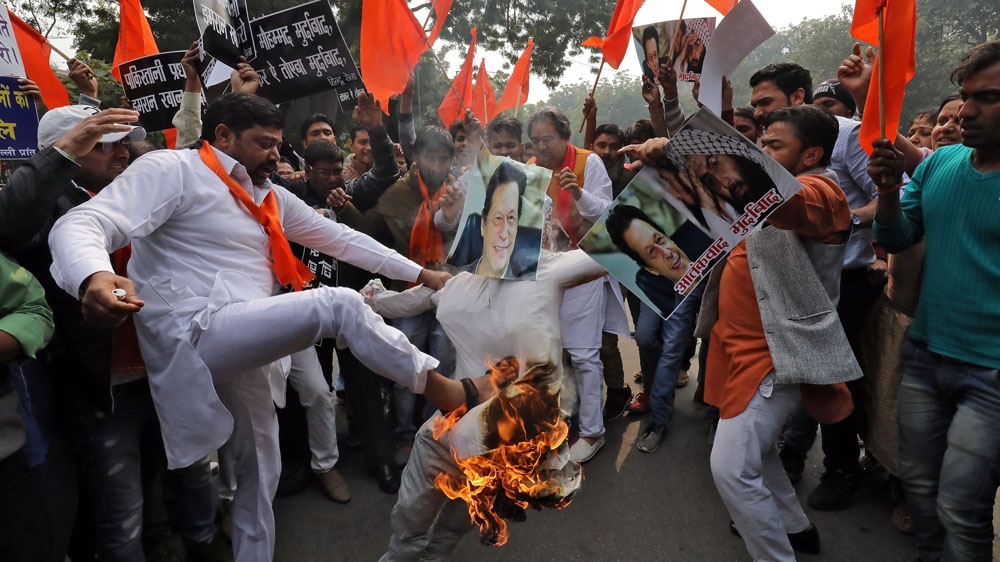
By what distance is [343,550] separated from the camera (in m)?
3.26

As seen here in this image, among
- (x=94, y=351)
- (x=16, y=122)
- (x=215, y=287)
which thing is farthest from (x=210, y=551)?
(x=16, y=122)

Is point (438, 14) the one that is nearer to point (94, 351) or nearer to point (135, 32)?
point (135, 32)

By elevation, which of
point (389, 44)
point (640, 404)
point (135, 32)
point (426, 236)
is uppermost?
point (135, 32)

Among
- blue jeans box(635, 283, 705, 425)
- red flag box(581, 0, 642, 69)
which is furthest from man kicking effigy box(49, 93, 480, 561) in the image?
red flag box(581, 0, 642, 69)

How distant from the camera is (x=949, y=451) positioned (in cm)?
238

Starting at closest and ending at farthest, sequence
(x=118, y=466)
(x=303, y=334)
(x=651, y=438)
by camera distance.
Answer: (x=303, y=334)
(x=118, y=466)
(x=651, y=438)

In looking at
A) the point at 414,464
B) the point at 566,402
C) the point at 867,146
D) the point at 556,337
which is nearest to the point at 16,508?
the point at 414,464

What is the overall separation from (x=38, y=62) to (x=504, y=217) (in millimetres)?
3591

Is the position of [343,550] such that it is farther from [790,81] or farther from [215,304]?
[790,81]

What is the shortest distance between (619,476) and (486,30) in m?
8.08

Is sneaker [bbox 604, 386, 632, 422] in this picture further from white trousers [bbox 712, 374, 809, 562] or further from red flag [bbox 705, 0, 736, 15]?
red flag [bbox 705, 0, 736, 15]

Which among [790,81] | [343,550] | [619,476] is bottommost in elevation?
[619,476]

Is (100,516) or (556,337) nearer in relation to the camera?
(556,337)

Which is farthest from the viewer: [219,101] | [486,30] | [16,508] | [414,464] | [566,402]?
[486,30]
